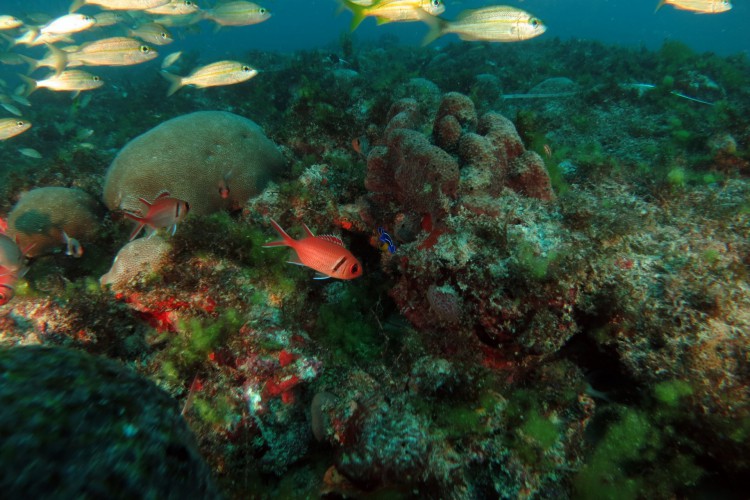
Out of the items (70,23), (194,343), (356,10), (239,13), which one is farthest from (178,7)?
(194,343)

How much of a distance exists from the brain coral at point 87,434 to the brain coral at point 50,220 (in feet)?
14.7

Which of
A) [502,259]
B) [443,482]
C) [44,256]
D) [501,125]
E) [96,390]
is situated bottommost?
[44,256]

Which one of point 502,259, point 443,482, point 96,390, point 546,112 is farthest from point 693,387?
point 546,112

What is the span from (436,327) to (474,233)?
923 millimetres

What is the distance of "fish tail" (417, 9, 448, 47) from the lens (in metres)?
4.59

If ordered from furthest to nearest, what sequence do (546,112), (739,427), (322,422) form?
(546,112) → (322,422) → (739,427)

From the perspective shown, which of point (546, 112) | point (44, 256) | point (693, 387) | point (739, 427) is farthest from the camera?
point (546, 112)

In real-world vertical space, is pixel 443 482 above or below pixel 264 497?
above

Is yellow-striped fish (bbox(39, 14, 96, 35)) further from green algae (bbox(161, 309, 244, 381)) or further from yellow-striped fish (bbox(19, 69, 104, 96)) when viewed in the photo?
green algae (bbox(161, 309, 244, 381))

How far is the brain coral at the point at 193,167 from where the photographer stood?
5109 mm

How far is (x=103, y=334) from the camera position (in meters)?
3.38

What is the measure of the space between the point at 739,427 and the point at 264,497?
11.2 ft

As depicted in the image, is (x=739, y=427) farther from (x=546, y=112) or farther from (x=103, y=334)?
(x=546, y=112)

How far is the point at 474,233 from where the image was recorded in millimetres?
2992
